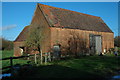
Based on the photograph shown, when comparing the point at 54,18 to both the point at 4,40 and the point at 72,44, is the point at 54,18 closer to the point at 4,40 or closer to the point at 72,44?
the point at 72,44

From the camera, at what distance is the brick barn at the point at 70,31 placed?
69.5 ft

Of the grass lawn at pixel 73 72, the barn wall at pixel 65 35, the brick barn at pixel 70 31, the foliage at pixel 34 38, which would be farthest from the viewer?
the brick barn at pixel 70 31

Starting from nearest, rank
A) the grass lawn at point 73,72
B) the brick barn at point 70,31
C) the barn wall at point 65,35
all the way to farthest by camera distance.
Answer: the grass lawn at point 73,72
the barn wall at point 65,35
the brick barn at point 70,31

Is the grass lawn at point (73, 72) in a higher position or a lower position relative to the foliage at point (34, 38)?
lower

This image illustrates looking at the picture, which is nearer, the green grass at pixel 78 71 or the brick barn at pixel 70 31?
the green grass at pixel 78 71

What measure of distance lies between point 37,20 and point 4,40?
84.9 ft

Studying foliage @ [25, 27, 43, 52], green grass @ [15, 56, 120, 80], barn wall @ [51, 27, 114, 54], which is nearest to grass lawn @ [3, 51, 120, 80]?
green grass @ [15, 56, 120, 80]

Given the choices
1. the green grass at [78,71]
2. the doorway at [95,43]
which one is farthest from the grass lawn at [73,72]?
the doorway at [95,43]

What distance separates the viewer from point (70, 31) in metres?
22.9

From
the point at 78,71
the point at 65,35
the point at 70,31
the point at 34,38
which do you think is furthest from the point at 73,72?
the point at 70,31

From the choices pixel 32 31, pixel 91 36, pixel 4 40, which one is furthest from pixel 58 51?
pixel 4 40

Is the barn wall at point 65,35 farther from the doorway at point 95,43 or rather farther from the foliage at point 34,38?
the foliage at point 34,38

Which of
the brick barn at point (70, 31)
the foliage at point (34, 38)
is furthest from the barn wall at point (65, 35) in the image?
the foliage at point (34, 38)

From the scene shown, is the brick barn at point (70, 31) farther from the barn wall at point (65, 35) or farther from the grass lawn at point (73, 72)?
the grass lawn at point (73, 72)
